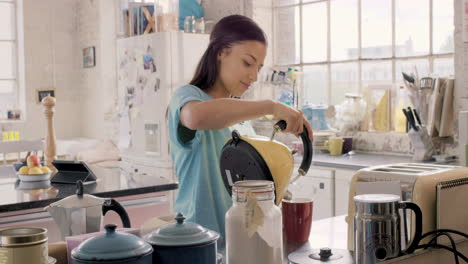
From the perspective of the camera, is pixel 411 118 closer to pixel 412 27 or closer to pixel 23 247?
pixel 412 27

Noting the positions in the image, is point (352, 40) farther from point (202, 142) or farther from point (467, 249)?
point (467, 249)

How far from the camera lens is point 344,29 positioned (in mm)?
4602

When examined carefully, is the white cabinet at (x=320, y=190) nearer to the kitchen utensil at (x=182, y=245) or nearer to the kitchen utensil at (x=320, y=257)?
the kitchen utensil at (x=320, y=257)

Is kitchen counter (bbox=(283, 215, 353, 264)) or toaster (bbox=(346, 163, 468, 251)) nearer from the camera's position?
toaster (bbox=(346, 163, 468, 251))

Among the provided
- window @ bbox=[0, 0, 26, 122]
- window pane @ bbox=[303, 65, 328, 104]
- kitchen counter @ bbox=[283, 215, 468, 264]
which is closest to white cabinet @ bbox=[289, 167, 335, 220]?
window pane @ bbox=[303, 65, 328, 104]

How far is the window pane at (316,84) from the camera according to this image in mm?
4762

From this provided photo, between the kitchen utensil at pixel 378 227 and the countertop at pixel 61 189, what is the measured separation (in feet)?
5.57

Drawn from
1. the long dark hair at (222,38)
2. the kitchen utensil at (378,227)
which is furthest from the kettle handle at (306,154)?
the long dark hair at (222,38)

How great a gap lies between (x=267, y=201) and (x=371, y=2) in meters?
3.50

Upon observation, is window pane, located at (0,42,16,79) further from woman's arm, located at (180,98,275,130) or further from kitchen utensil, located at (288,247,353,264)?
kitchen utensil, located at (288,247,353,264)

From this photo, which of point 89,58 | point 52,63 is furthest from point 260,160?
point 52,63

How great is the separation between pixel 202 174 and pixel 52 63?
18.8ft

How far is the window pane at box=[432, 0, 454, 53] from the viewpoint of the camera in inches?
152

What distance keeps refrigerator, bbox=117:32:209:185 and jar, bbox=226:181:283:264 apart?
12.1 ft
